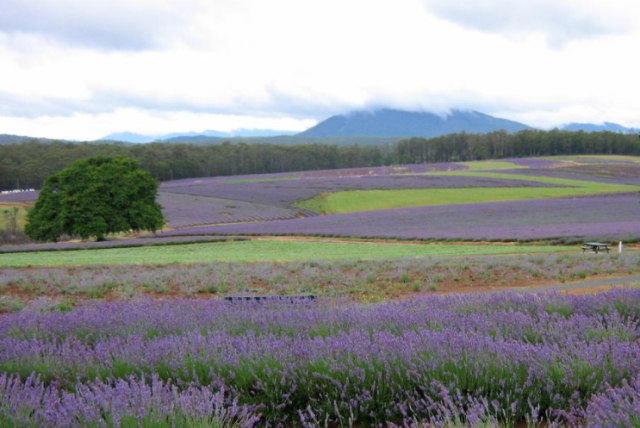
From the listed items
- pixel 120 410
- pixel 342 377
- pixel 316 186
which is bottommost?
pixel 316 186

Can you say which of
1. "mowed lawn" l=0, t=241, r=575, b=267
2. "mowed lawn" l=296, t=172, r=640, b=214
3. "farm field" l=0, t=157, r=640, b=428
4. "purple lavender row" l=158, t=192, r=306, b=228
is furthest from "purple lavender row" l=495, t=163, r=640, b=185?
"farm field" l=0, t=157, r=640, b=428

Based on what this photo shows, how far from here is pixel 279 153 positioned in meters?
155

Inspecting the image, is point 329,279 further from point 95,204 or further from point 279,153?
point 279,153

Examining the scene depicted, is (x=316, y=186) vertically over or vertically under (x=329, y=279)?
under

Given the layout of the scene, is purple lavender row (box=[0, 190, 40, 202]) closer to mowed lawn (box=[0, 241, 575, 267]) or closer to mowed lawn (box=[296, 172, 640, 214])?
mowed lawn (box=[296, 172, 640, 214])

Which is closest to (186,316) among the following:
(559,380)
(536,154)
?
(559,380)

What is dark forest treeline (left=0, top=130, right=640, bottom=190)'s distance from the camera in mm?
120062

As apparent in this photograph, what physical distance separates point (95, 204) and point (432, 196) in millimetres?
39551

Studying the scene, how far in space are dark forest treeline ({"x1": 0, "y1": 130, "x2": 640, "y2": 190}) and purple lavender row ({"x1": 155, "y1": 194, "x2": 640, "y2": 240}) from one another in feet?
248

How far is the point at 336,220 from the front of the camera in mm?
51844

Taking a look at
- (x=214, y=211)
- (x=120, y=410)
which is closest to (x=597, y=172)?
(x=214, y=211)

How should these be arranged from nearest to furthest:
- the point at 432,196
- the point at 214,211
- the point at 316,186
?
the point at 214,211 → the point at 432,196 → the point at 316,186

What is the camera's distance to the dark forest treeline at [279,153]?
12006cm

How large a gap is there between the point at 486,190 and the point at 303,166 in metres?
84.5
